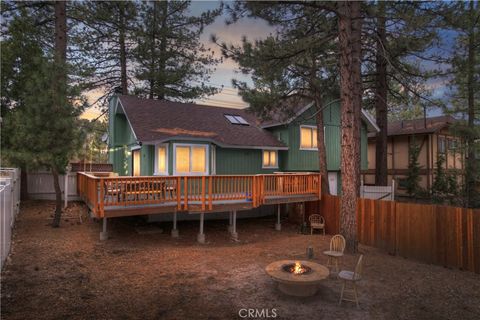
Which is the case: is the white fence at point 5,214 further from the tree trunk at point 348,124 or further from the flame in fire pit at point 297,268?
the tree trunk at point 348,124

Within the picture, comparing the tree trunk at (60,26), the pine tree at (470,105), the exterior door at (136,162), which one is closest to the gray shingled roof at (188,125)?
the exterior door at (136,162)

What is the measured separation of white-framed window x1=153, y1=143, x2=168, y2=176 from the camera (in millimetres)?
14656

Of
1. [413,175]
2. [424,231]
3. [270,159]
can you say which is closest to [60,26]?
[270,159]

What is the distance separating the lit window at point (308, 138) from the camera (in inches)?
742

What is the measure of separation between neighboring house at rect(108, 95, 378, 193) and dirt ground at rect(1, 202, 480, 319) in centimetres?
457

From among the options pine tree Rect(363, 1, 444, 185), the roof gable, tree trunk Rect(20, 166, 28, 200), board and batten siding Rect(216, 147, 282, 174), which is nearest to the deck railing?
board and batten siding Rect(216, 147, 282, 174)

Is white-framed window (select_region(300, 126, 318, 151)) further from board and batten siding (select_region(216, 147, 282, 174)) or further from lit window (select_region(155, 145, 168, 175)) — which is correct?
lit window (select_region(155, 145, 168, 175))

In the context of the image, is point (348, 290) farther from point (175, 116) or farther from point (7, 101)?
point (7, 101)

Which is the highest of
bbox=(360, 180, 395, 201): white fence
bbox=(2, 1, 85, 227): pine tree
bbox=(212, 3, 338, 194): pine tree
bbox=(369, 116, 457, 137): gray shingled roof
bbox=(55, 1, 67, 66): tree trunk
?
bbox=(55, 1, 67, 66): tree trunk

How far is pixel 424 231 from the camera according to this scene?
9.72 metres

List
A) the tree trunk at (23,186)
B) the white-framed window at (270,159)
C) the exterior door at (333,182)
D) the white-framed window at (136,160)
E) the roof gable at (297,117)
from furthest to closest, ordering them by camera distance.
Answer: the exterior door at (333,182) < the white-framed window at (270,159) < the roof gable at (297,117) < the tree trunk at (23,186) < the white-framed window at (136,160)

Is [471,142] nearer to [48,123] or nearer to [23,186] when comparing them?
[48,123]

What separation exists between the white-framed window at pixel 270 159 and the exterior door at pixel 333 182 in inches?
158

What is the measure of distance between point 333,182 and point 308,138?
345cm
